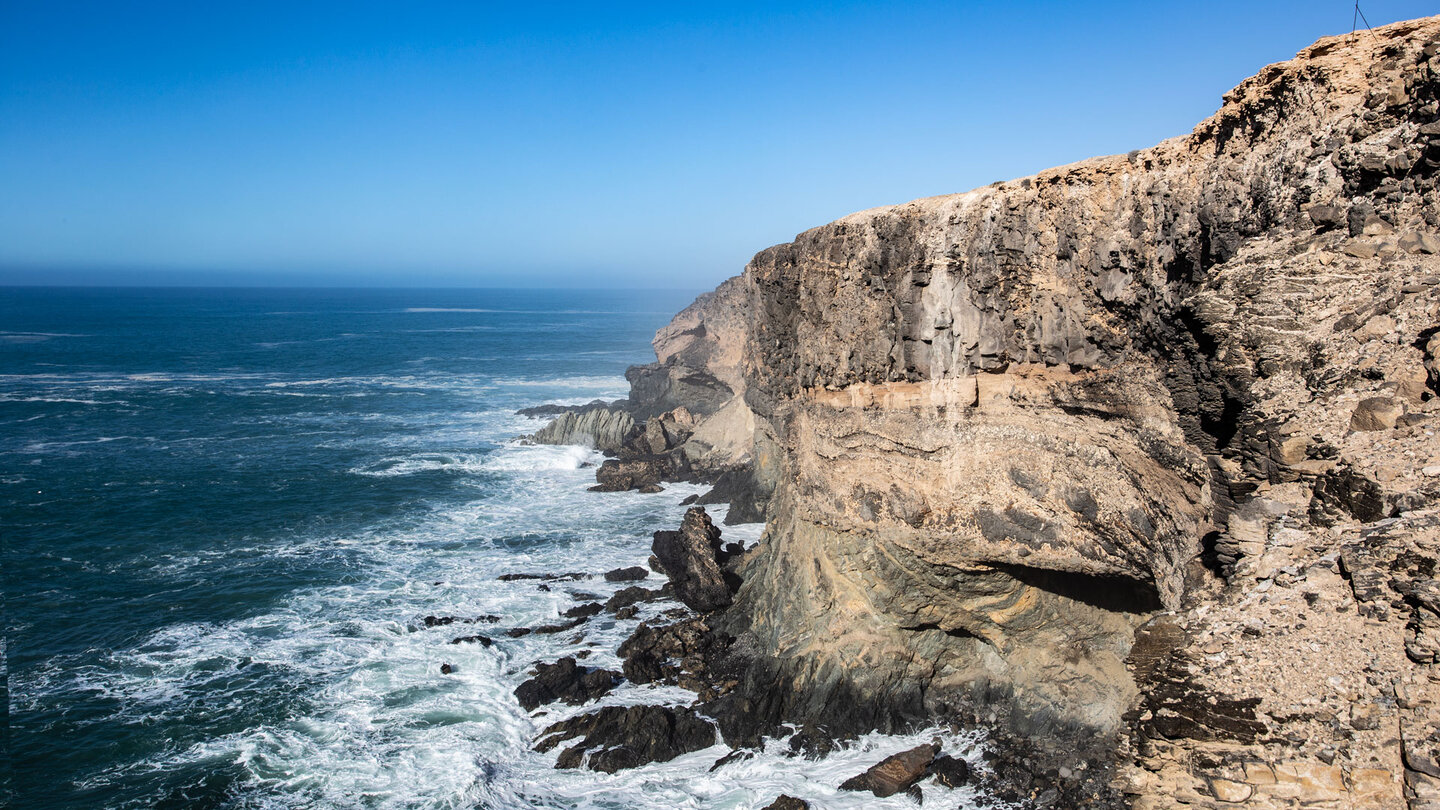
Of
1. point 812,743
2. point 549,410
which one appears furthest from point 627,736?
point 549,410

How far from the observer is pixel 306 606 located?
25.4 metres

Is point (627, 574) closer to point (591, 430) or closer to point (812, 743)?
point (812, 743)

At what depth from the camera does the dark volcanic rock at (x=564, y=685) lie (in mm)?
19812

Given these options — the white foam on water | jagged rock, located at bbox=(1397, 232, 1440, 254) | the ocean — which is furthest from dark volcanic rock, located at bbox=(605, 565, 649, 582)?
jagged rock, located at bbox=(1397, 232, 1440, 254)

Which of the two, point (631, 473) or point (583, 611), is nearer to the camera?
point (583, 611)

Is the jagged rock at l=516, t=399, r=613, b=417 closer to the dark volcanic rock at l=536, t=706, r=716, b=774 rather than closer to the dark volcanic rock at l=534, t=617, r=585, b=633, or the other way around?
the dark volcanic rock at l=534, t=617, r=585, b=633

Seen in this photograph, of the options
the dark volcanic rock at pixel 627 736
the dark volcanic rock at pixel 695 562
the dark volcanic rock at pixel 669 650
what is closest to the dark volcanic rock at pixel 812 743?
the dark volcanic rock at pixel 627 736

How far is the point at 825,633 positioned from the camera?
19125mm

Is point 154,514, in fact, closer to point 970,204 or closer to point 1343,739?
point 970,204

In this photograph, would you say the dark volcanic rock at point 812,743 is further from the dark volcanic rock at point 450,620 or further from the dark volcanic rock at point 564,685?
the dark volcanic rock at point 450,620

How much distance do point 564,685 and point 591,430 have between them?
28.2 meters

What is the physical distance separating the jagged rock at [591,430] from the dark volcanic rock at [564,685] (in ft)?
84.4

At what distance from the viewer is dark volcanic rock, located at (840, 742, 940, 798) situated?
15.9m

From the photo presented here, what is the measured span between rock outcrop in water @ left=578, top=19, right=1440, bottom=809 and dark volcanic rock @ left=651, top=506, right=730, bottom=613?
40.7 inches
